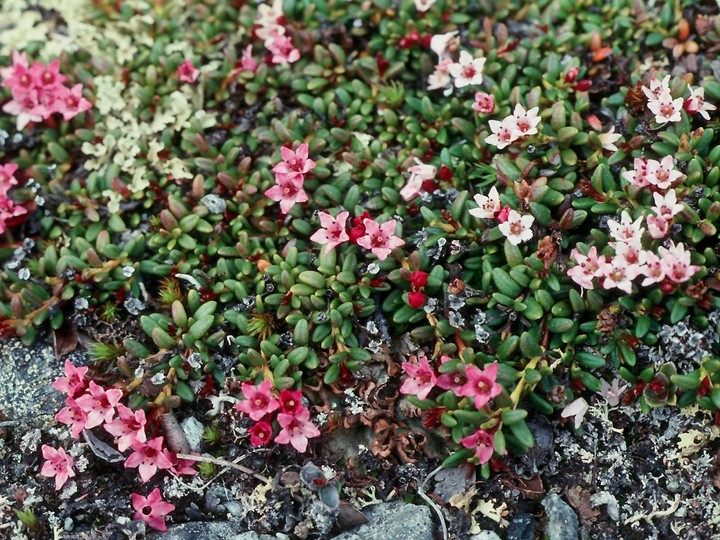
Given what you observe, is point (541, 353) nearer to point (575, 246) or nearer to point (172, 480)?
point (575, 246)

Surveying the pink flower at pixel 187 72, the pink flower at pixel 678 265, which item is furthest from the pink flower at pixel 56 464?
the pink flower at pixel 678 265

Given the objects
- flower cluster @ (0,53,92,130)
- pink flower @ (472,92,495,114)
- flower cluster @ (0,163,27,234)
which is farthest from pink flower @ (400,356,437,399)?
flower cluster @ (0,53,92,130)

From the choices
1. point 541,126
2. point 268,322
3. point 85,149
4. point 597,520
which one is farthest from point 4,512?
point 541,126

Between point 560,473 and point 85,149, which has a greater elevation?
point 85,149

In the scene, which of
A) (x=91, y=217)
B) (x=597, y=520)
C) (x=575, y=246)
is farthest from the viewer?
(x=91, y=217)

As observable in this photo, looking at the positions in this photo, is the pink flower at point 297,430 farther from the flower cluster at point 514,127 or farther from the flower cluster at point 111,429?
the flower cluster at point 514,127

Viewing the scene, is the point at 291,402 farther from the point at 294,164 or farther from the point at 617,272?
the point at 617,272

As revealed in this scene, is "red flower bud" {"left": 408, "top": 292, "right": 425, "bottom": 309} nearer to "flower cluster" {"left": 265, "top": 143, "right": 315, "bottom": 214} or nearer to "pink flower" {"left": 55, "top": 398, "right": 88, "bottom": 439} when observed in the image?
"flower cluster" {"left": 265, "top": 143, "right": 315, "bottom": 214}

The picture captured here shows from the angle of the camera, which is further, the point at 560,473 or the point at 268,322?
the point at 268,322
